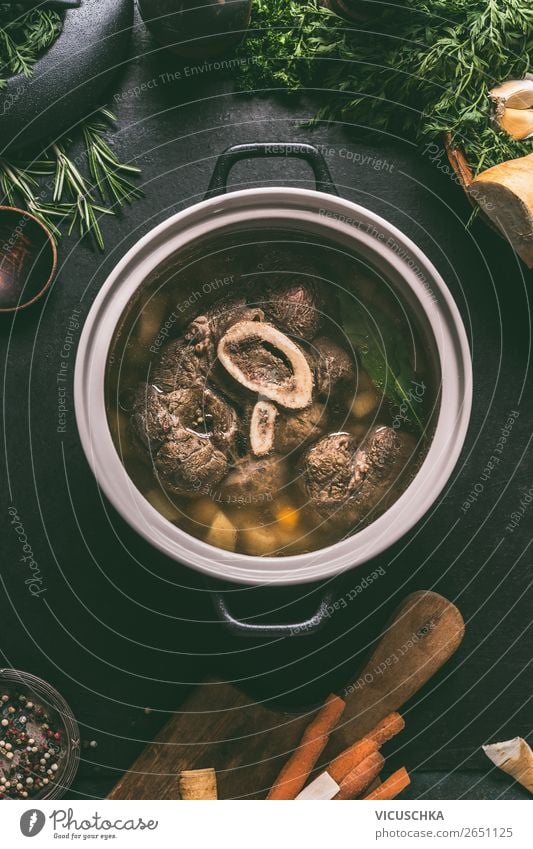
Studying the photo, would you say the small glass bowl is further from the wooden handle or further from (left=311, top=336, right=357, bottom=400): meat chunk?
(left=311, top=336, right=357, bottom=400): meat chunk

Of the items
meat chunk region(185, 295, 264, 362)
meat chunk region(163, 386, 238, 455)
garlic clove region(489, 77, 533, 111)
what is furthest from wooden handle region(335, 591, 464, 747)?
garlic clove region(489, 77, 533, 111)

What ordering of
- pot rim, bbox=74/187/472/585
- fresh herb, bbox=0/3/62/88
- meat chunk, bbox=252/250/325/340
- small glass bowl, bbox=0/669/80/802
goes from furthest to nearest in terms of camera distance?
small glass bowl, bbox=0/669/80/802
fresh herb, bbox=0/3/62/88
meat chunk, bbox=252/250/325/340
pot rim, bbox=74/187/472/585

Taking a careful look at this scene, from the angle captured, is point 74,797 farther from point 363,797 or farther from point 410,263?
point 410,263

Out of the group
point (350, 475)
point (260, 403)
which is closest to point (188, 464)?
point (260, 403)

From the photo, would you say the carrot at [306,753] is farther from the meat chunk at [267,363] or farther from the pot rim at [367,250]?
the meat chunk at [267,363]

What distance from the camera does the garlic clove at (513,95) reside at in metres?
1.40

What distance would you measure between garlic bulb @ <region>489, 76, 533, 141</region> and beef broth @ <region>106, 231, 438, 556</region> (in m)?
0.48

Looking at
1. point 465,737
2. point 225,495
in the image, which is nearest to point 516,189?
point 225,495

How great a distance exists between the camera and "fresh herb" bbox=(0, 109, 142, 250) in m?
1.45

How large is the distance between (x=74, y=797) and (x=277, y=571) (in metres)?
0.73

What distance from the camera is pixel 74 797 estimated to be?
1456mm

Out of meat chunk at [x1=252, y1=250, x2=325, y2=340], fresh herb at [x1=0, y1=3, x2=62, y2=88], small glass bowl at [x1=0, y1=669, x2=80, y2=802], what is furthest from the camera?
small glass bowl at [x1=0, y1=669, x2=80, y2=802]
